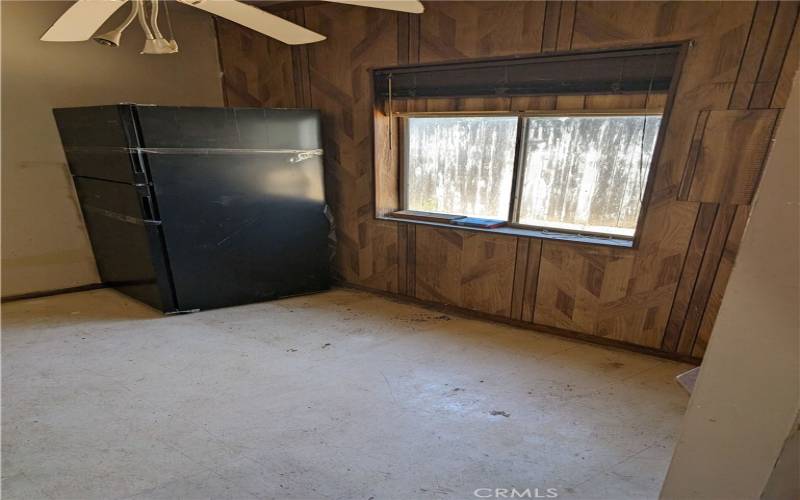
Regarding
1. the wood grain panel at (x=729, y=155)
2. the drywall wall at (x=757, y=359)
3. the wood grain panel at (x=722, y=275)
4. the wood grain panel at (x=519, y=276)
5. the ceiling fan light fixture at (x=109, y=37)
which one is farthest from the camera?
the wood grain panel at (x=519, y=276)

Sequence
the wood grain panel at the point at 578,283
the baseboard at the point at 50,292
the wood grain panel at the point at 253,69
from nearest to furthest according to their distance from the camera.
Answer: the wood grain panel at the point at 578,283 → the baseboard at the point at 50,292 → the wood grain panel at the point at 253,69

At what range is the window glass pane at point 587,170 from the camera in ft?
7.82

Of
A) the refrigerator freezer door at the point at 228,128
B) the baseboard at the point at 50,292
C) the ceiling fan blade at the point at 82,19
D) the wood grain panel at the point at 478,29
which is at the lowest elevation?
the baseboard at the point at 50,292

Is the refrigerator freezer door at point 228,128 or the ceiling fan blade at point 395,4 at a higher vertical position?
the ceiling fan blade at point 395,4

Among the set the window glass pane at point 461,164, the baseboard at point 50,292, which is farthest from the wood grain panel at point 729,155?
the baseboard at point 50,292

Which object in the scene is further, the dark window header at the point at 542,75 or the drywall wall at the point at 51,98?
the drywall wall at the point at 51,98

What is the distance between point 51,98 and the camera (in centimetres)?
312

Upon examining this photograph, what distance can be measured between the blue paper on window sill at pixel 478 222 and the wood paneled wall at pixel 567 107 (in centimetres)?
9

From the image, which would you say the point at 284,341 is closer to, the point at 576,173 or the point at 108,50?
the point at 576,173

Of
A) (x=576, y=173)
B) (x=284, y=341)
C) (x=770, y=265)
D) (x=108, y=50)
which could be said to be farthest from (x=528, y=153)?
(x=108, y=50)

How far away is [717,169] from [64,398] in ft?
12.0

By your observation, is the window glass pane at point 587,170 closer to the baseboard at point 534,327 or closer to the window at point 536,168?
the window at point 536,168

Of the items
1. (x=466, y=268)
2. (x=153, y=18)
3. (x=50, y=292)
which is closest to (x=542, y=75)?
(x=466, y=268)

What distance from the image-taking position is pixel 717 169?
2.10m
